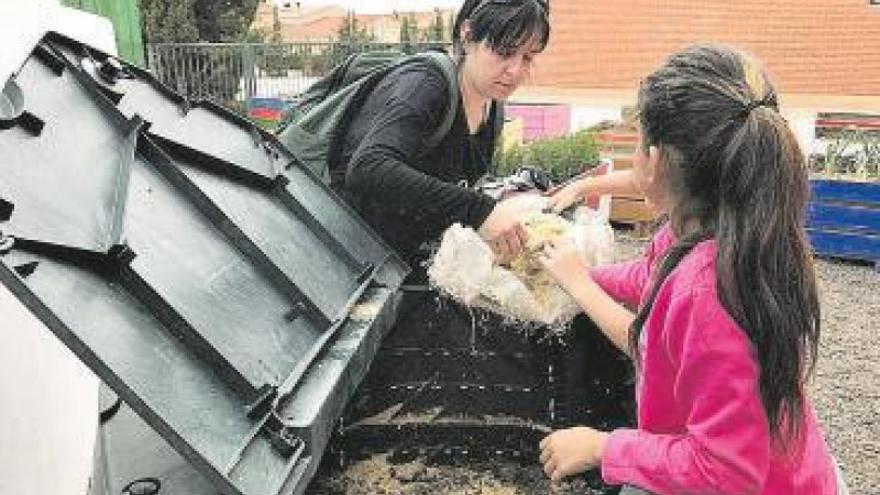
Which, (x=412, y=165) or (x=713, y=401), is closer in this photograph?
(x=713, y=401)

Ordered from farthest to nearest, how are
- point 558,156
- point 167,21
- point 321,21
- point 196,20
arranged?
point 321,21, point 196,20, point 167,21, point 558,156

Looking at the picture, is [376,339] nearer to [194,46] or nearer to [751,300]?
[751,300]

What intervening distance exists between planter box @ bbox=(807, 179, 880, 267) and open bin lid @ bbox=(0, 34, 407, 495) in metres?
6.55

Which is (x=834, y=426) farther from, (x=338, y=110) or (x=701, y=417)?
(x=701, y=417)

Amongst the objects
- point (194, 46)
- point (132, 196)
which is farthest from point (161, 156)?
point (194, 46)

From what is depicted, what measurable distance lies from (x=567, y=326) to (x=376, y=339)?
0.47m

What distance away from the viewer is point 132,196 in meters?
1.70

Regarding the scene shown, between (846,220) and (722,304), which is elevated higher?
(722,304)

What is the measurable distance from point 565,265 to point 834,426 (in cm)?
323

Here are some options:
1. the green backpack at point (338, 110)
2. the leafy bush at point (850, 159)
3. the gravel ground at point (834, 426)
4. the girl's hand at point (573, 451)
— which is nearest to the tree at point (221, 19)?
the gravel ground at point (834, 426)

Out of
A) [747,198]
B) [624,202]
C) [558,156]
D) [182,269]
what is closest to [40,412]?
[182,269]

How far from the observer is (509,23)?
2352 mm

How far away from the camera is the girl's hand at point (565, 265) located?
2.00 m

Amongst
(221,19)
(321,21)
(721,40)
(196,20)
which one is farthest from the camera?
(321,21)
